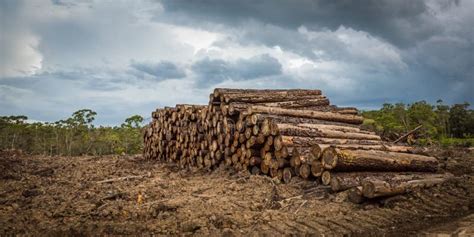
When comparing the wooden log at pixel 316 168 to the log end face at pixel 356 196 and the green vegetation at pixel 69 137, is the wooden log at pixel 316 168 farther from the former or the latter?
the green vegetation at pixel 69 137

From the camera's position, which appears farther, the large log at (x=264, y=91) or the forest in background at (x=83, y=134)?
the forest in background at (x=83, y=134)

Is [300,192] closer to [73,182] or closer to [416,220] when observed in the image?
[416,220]

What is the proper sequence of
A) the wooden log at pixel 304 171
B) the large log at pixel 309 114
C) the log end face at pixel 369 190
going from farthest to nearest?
the large log at pixel 309 114
the wooden log at pixel 304 171
the log end face at pixel 369 190

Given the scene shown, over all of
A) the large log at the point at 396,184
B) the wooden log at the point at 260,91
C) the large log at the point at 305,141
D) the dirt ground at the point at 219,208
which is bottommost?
the dirt ground at the point at 219,208

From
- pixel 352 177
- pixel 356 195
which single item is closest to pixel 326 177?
pixel 352 177

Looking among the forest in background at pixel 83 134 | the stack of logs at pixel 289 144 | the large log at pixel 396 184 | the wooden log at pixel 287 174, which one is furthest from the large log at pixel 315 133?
the forest in background at pixel 83 134

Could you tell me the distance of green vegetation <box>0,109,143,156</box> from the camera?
21.3 meters

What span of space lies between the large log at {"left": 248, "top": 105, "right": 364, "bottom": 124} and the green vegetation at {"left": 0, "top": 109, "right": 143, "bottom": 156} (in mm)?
12944

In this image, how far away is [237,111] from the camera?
30.6 feet

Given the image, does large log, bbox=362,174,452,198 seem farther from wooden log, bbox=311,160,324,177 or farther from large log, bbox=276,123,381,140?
large log, bbox=276,123,381,140

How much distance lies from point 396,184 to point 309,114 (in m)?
4.17

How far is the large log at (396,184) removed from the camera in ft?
20.2

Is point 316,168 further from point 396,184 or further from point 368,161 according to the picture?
point 396,184

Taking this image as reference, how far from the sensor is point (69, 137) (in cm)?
2131
